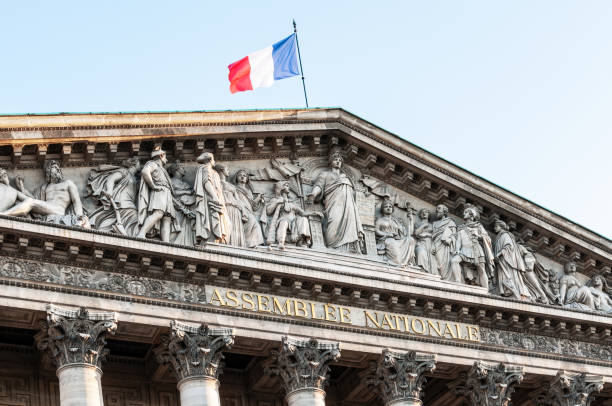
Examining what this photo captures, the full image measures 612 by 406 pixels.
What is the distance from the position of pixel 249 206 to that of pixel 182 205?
164cm

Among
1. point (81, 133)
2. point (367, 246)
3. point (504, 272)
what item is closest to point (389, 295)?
point (367, 246)

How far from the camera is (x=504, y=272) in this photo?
33.4 meters

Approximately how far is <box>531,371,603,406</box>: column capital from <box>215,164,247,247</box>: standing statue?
25.1 ft

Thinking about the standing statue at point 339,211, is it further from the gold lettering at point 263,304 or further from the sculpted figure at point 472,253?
the gold lettering at point 263,304

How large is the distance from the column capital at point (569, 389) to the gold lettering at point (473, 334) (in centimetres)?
212

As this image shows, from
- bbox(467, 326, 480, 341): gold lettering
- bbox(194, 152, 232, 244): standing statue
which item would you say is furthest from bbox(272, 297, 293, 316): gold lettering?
bbox(467, 326, 480, 341): gold lettering

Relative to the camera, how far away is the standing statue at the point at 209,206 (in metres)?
29.6

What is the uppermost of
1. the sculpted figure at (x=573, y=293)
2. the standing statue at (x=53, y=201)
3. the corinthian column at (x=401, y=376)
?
the standing statue at (x=53, y=201)

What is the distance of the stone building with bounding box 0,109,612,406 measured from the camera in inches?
1093

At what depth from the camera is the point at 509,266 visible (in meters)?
33.6

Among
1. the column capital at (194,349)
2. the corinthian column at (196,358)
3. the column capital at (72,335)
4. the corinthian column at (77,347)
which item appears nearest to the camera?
the corinthian column at (77,347)

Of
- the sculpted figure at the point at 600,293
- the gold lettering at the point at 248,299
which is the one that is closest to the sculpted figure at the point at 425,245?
the sculpted figure at the point at 600,293

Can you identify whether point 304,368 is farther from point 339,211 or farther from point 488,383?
point 488,383

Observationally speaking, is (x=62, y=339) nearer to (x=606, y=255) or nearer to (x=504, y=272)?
(x=504, y=272)
